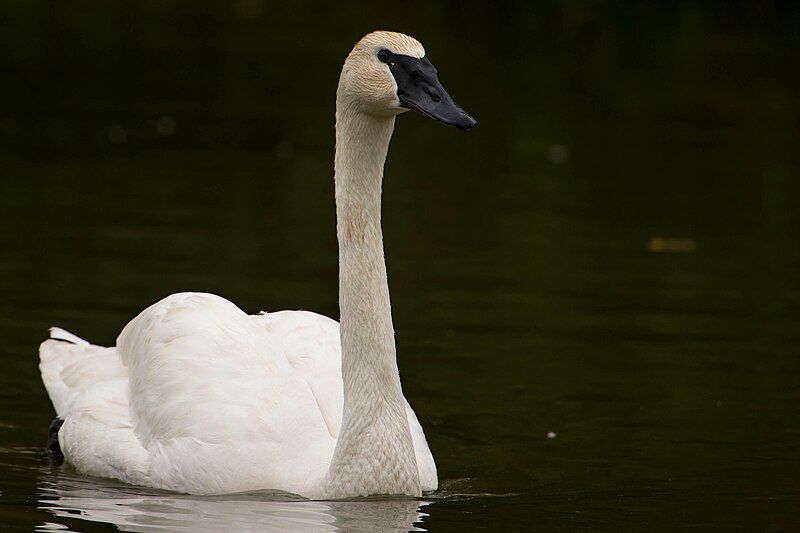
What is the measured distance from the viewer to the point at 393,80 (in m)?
7.14

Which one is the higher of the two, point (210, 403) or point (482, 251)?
point (482, 251)

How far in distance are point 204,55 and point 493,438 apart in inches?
674

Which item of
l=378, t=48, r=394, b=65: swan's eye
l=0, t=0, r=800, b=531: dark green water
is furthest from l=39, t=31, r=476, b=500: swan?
l=0, t=0, r=800, b=531: dark green water

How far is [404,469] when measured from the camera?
765cm

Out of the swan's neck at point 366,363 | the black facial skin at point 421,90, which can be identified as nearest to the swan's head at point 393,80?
the black facial skin at point 421,90

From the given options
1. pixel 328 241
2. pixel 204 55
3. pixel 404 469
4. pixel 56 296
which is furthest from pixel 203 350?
pixel 204 55

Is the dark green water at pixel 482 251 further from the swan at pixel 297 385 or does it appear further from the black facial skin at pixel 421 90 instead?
the black facial skin at pixel 421 90

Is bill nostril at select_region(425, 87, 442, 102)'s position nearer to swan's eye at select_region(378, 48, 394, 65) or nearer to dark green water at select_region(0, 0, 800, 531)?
swan's eye at select_region(378, 48, 394, 65)

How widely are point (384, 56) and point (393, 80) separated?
0.51ft

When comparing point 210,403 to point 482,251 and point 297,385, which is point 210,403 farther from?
point 482,251

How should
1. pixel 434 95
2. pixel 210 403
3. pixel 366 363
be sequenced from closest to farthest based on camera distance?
pixel 434 95
pixel 366 363
pixel 210 403

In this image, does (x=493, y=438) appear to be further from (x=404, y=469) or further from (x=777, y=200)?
(x=777, y=200)

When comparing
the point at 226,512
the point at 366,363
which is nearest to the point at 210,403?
the point at 226,512

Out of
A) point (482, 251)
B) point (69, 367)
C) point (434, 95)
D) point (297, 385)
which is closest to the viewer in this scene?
point (434, 95)
